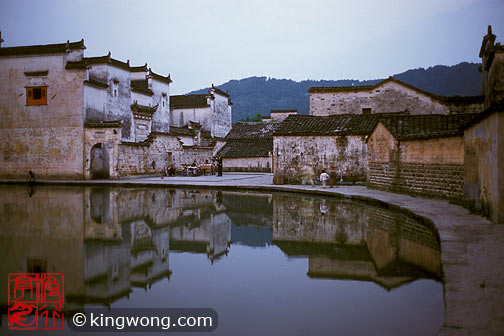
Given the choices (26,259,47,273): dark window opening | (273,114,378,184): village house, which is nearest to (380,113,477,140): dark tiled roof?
(273,114,378,184): village house

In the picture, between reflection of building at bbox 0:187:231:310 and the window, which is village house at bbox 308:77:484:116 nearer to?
reflection of building at bbox 0:187:231:310

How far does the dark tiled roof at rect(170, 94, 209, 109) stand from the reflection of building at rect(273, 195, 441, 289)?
35544 mm

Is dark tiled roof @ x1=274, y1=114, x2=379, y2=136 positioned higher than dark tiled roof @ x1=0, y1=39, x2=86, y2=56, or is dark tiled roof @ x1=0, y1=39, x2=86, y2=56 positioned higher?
dark tiled roof @ x1=0, y1=39, x2=86, y2=56

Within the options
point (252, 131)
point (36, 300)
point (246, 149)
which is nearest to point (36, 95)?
point (246, 149)

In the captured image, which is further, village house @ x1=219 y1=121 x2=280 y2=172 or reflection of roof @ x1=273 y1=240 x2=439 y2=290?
village house @ x1=219 y1=121 x2=280 y2=172

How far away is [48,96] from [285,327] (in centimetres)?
2672

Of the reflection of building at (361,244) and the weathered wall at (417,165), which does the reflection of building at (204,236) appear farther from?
the weathered wall at (417,165)

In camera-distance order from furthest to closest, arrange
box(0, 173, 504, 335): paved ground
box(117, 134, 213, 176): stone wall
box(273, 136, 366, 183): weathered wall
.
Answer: box(117, 134, 213, 176): stone wall < box(273, 136, 366, 183): weathered wall < box(0, 173, 504, 335): paved ground

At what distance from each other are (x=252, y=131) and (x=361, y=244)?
117 ft

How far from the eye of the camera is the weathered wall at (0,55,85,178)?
2547 cm

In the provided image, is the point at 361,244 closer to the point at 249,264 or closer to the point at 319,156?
the point at 249,264

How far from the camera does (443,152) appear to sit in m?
12.3

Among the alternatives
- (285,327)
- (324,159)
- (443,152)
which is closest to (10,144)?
(324,159)

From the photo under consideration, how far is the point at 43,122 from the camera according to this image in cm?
2588
